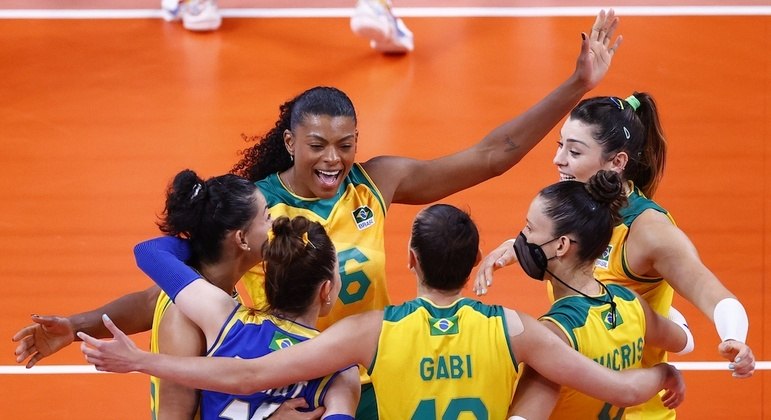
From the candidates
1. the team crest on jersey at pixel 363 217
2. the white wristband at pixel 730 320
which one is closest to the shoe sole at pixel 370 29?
the team crest on jersey at pixel 363 217

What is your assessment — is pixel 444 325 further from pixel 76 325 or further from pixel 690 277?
pixel 76 325

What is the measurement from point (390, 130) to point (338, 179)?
13.1ft

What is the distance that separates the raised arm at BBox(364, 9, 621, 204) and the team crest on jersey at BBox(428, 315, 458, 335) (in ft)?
3.70

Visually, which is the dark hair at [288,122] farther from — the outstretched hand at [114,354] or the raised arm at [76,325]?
→ the outstretched hand at [114,354]

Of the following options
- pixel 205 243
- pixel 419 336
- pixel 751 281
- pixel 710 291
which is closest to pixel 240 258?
pixel 205 243

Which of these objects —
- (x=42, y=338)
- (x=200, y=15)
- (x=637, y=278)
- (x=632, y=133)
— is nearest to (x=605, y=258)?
(x=637, y=278)

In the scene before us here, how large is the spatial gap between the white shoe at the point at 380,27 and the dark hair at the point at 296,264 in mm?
5398

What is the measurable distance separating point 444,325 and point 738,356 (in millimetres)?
977

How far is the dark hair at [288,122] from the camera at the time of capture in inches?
183

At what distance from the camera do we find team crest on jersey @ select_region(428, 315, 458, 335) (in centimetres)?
372

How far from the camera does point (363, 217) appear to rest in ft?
15.3

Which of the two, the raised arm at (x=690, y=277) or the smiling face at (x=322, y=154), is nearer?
the raised arm at (x=690, y=277)

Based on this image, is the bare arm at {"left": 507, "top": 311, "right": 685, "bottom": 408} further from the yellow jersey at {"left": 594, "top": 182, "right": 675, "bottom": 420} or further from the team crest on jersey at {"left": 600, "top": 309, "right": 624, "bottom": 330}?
the yellow jersey at {"left": 594, "top": 182, "right": 675, "bottom": 420}

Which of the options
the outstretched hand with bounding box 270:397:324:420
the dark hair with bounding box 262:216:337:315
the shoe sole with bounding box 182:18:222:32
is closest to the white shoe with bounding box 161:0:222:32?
the shoe sole with bounding box 182:18:222:32
